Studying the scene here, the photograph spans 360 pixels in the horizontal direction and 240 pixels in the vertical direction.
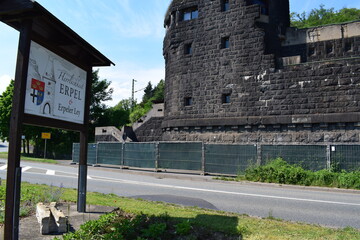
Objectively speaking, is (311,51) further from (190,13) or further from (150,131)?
(150,131)

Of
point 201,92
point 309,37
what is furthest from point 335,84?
point 201,92

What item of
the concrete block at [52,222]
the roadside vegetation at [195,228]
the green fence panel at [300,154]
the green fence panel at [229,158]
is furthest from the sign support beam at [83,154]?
the green fence panel at [300,154]

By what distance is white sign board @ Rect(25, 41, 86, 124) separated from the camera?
4.70 metres

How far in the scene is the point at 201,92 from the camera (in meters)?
20.8

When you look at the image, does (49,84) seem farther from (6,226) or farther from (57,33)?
(6,226)

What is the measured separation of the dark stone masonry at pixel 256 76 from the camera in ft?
54.3

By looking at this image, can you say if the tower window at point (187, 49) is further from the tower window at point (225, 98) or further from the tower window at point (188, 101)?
the tower window at point (225, 98)

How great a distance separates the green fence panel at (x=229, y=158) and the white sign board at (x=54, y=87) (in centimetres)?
1145

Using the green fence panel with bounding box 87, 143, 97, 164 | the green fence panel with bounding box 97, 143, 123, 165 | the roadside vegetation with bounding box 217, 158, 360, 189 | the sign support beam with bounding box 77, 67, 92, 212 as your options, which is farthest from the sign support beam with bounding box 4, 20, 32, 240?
the green fence panel with bounding box 87, 143, 97, 164

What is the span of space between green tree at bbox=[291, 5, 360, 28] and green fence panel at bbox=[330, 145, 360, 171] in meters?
38.6

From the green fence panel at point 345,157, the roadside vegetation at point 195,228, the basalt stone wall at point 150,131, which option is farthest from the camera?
the basalt stone wall at point 150,131

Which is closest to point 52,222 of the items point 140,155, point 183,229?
point 183,229

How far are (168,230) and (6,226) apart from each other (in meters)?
2.36

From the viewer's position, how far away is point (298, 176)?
1382 centimetres
